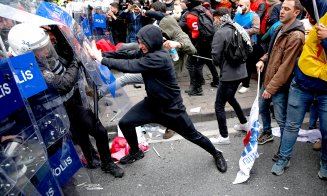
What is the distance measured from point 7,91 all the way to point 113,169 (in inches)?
72.9

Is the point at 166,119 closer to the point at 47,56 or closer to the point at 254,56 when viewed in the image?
the point at 47,56

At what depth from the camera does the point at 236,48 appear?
361 cm

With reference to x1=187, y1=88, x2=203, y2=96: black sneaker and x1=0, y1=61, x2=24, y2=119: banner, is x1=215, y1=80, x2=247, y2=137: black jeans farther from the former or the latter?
x1=0, y1=61, x2=24, y2=119: banner

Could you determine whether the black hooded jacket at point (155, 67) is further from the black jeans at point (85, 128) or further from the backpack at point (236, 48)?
the backpack at point (236, 48)

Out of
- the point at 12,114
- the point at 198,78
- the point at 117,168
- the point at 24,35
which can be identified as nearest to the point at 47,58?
the point at 24,35

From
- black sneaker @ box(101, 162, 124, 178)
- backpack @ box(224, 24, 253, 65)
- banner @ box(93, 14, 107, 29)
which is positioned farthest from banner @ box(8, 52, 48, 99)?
banner @ box(93, 14, 107, 29)

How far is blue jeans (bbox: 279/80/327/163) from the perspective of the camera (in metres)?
3.01

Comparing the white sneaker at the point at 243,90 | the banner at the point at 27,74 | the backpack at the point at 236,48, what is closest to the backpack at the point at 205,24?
the white sneaker at the point at 243,90

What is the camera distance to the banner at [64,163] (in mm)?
2584

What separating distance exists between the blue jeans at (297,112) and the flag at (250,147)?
339 millimetres

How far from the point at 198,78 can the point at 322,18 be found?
3.00 metres

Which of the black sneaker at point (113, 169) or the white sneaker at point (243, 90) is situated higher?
the black sneaker at point (113, 169)

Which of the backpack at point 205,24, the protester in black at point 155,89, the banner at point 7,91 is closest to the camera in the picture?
the banner at point 7,91

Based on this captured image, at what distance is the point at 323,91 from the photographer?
9.62 ft
